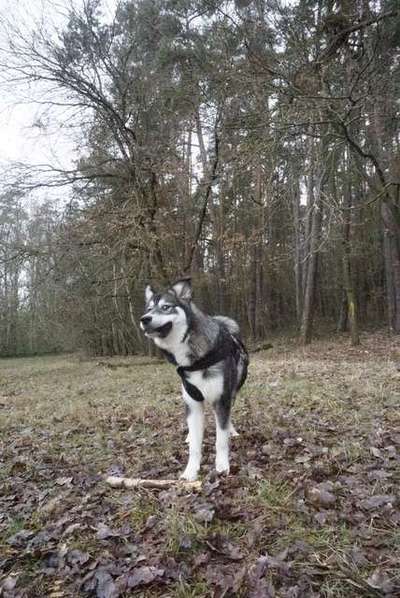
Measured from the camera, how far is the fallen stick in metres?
3.75

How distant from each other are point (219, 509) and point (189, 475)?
83 cm

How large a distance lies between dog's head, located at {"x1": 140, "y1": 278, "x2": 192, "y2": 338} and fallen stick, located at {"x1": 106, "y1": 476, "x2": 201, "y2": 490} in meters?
1.33

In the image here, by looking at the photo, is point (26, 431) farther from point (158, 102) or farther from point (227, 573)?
point (158, 102)

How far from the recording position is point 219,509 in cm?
322

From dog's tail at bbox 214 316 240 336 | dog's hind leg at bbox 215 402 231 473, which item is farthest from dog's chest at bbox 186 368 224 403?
dog's tail at bbox 214 316 240 336

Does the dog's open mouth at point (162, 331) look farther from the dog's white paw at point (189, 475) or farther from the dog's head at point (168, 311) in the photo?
the dog's white paw at point (189, 475)

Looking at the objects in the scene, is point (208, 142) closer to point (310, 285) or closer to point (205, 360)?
point (310, 285)

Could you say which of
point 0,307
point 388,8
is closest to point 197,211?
point 388,8

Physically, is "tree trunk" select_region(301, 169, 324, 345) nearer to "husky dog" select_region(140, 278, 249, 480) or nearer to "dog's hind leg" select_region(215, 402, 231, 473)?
"husky dog" select_region(140, 278, 249, 480)

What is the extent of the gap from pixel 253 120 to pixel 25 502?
8.18 meters

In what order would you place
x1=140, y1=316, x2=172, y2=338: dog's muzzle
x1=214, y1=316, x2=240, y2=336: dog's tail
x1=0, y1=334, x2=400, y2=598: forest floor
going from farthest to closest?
x1=214, y1=316, x2=240, y2=336: dog's tail
x1=140, y1=316, x2=172, y2=338: dog's muzzle
x1=0, y1=334, x2=400, y2=598: forest floor

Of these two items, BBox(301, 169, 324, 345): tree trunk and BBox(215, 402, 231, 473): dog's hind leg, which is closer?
BBox(215, 402, 231, 473): dog's hind leg

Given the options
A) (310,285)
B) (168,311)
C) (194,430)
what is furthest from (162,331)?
(310,285)

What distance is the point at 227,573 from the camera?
8.40ft
